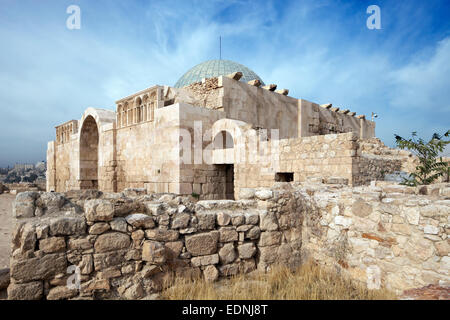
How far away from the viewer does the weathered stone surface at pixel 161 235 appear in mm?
2766

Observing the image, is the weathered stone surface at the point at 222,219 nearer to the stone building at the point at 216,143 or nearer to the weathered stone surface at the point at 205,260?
the weathered stone surface at the point at 205,260

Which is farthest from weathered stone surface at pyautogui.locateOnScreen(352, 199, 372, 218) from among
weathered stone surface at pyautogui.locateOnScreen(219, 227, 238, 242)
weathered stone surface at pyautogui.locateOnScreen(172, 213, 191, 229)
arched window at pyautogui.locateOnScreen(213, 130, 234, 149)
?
arched window at pyautogui.locateOnScreen(213, 130, 234, 149)

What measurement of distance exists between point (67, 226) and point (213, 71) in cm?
1948

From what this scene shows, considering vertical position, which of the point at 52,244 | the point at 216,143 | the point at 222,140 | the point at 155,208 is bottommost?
the point at 52,244

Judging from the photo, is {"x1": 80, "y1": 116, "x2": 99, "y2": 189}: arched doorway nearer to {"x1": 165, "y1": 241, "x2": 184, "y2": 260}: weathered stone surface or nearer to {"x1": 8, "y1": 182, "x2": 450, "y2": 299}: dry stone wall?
{"x1": 8, "y1": 182, "x2": 450, "y2": 299}: dry stone wall

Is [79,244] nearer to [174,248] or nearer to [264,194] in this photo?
[174,248]

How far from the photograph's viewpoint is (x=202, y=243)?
9.87 ft

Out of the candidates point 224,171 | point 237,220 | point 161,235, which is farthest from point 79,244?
point 224,171

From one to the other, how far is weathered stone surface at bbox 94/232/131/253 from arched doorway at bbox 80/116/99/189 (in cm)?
1457

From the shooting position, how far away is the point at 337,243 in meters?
3.22

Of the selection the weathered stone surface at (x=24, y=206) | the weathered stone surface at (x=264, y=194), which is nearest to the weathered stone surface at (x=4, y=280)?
the weathered stone surface at (x=24, y=206)

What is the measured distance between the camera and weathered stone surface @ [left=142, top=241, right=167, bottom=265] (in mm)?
2664
